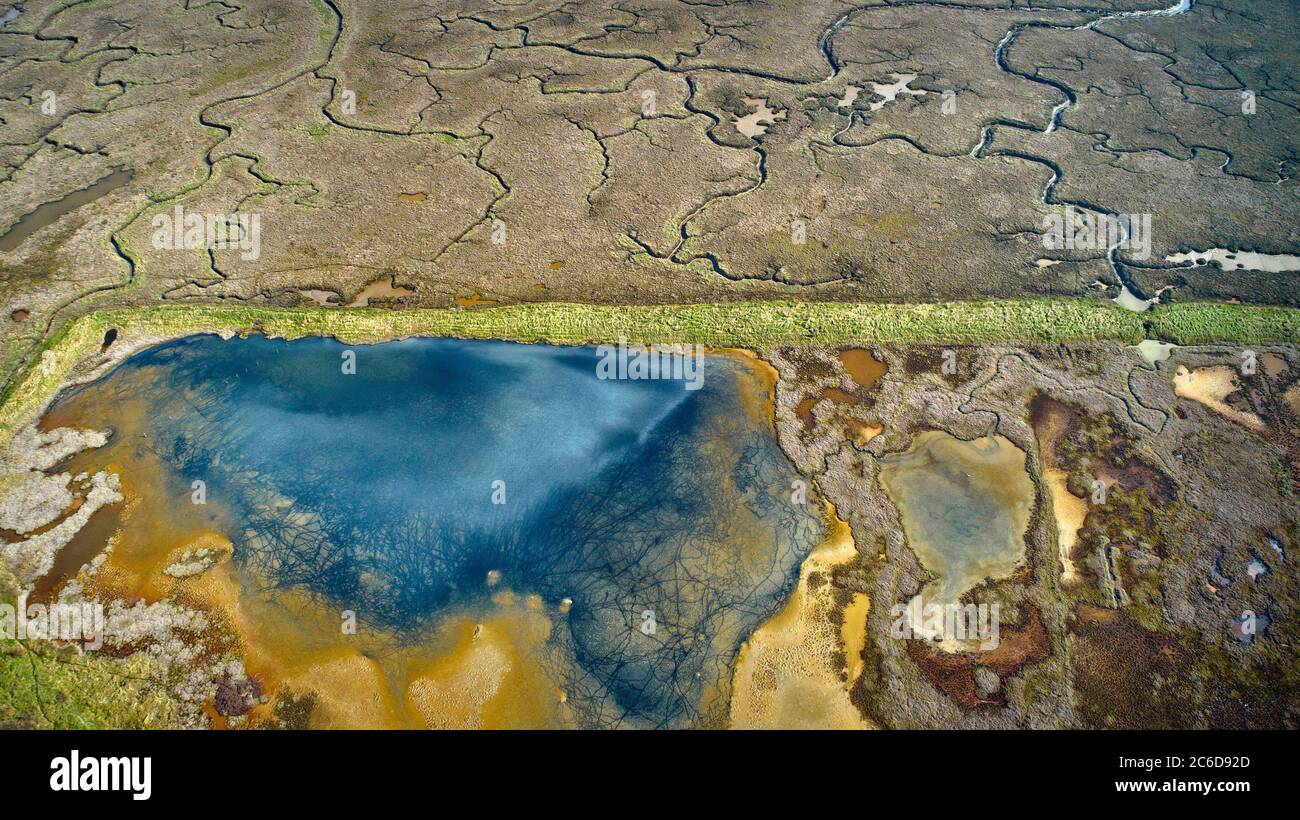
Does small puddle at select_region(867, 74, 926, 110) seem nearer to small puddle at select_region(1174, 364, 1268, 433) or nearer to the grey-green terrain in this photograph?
the grey-green terrain

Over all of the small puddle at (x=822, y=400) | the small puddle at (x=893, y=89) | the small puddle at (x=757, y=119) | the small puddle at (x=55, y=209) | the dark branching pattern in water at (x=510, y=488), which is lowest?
the dark branching pattern in water at (x=510, y=488)

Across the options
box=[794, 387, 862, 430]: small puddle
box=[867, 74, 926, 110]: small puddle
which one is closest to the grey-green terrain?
box=[794, 387, 862, 430]: small puddle

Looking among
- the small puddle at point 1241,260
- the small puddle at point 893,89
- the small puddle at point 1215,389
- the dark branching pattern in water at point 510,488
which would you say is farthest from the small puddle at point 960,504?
the small puddle at point 893,89

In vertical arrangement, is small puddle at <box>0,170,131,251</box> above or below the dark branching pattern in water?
above

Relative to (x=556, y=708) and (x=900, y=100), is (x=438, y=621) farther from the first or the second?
(x=900, y=100)

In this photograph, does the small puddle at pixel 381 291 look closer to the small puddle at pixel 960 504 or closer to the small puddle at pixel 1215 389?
the small puddle at pixel 960 504

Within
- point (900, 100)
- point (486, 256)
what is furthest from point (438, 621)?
point (900, 100)

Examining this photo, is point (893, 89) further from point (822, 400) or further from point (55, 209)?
point (55, 209)
